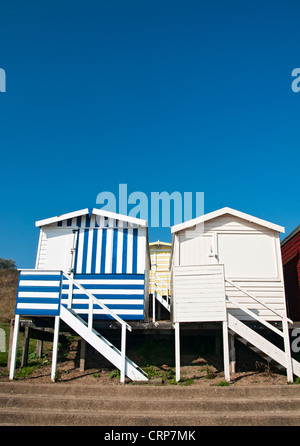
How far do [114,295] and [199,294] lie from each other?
2820mm

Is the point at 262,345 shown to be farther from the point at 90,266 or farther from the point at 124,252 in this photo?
the point at 90,266

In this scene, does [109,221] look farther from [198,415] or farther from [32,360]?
[198,415]

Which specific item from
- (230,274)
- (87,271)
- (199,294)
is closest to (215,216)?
(230,274)

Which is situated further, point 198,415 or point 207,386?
point 207,386

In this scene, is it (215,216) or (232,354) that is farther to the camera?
(215,216)

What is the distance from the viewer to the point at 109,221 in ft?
41.0

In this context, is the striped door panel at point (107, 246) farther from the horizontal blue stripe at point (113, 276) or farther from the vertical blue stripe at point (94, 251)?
the horizontal blue stripe at point (113, 276)

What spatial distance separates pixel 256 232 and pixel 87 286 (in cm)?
599

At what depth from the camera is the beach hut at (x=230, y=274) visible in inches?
393

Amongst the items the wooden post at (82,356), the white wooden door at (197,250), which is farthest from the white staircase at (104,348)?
the white wooden door at (197,250)

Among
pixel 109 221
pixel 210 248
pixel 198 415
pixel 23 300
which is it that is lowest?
pixel 198 415

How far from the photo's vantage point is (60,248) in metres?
12.4

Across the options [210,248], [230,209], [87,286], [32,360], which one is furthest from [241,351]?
[32,360]

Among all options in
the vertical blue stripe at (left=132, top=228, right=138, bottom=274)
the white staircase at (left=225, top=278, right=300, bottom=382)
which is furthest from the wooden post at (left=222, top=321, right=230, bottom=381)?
the vertical blue stripe at (left=132, top=228, right=138, bottom=274)
